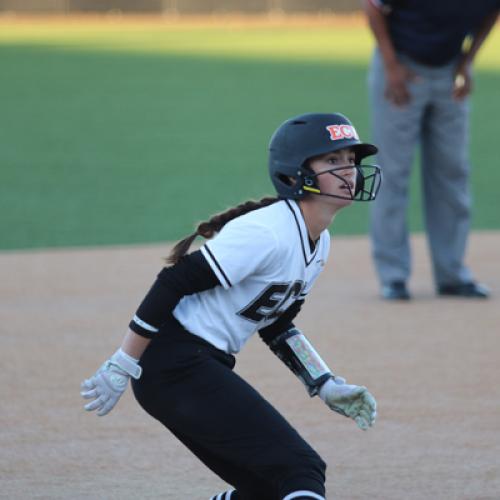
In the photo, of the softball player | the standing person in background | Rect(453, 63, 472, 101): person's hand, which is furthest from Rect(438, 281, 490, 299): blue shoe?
the softball player

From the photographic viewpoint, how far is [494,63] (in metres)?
20.5

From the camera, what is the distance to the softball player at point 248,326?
3.23m

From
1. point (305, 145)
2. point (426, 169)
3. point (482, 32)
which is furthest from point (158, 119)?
point (305, 145)

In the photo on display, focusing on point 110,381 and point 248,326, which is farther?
point 248,326

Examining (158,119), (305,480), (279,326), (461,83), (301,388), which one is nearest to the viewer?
(305,480)

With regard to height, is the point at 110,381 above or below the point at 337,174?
below

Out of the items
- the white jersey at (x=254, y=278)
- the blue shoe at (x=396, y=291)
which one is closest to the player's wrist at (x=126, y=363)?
the white jersey at (x=254, y=278)

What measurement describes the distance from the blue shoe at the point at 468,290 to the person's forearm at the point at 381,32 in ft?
4.20

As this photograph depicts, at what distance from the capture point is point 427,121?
6.80m

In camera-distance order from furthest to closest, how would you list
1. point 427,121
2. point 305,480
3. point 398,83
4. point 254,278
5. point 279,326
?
point 427,121 → point 398,83 → point 279,326 → point 254,278 → point 305,480

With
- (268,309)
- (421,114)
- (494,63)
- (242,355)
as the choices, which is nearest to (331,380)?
(268,309)

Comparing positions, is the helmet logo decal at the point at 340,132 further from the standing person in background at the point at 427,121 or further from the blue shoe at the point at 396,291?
the blue shoe at the point at 396,291

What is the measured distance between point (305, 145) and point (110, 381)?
821 millimetres

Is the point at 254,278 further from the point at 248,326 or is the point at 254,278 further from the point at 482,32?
the point at 482,32
